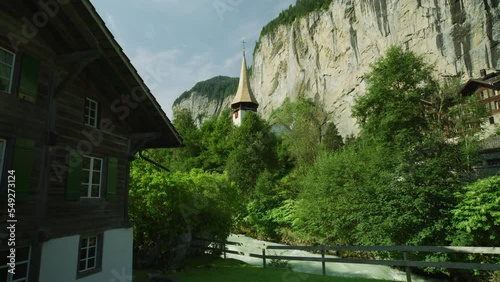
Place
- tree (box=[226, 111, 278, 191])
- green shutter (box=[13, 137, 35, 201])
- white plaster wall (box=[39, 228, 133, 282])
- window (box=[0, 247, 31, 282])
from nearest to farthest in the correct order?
window (box=[0, 247, 31, 282]) < green shutter (box=[13, 137, 35, 201]) < white plaster wall (box=[39, 228, 133, 282]) < tree (box=[226, 111, 278, 191])

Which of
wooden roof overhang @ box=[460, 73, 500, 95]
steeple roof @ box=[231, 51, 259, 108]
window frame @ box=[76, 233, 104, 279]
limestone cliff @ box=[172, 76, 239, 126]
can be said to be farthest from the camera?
limestone cliff @ box=[172, 76, 239, 126]

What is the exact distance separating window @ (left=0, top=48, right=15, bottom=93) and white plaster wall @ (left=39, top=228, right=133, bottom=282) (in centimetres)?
349

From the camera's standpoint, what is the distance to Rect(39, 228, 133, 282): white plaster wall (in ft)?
22.4

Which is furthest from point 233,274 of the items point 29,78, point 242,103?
point 242,103

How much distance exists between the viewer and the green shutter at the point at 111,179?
8844 mm

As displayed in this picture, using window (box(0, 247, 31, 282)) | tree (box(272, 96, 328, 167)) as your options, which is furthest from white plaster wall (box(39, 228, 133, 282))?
tree (box(272, 96, 328, 167))

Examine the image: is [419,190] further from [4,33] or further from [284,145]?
[284,145]

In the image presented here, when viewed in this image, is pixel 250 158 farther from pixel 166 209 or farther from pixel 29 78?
pixel 29 78

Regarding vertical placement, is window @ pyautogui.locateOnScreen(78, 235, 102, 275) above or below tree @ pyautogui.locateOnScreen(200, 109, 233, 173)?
below

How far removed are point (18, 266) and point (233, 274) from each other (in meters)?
8.05

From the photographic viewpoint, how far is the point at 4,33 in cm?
623

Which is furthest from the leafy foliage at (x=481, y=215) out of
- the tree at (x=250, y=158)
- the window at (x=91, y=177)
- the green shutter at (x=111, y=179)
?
the tree at (x=250, y=158)

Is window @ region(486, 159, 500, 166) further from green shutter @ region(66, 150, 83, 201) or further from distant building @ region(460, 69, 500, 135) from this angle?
green shutter @ region(66, 150, 83, 201)

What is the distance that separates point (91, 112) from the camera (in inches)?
348
